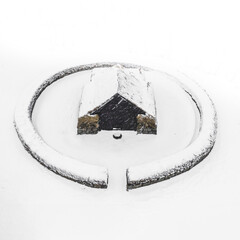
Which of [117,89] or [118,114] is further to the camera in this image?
[118,114]

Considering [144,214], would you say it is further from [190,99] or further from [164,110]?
[190,99]

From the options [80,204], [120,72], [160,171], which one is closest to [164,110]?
[120,72]

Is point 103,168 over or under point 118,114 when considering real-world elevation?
under

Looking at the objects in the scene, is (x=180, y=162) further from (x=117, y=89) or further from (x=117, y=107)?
(x=117, y=89)

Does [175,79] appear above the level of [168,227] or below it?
above

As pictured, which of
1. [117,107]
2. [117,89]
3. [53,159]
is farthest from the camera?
[117,107]

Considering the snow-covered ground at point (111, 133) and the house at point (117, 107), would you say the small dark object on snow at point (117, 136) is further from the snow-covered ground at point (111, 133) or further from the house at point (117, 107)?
the house at point (117, 107)

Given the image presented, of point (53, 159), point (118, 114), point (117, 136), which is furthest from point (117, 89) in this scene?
point (53, 159)
